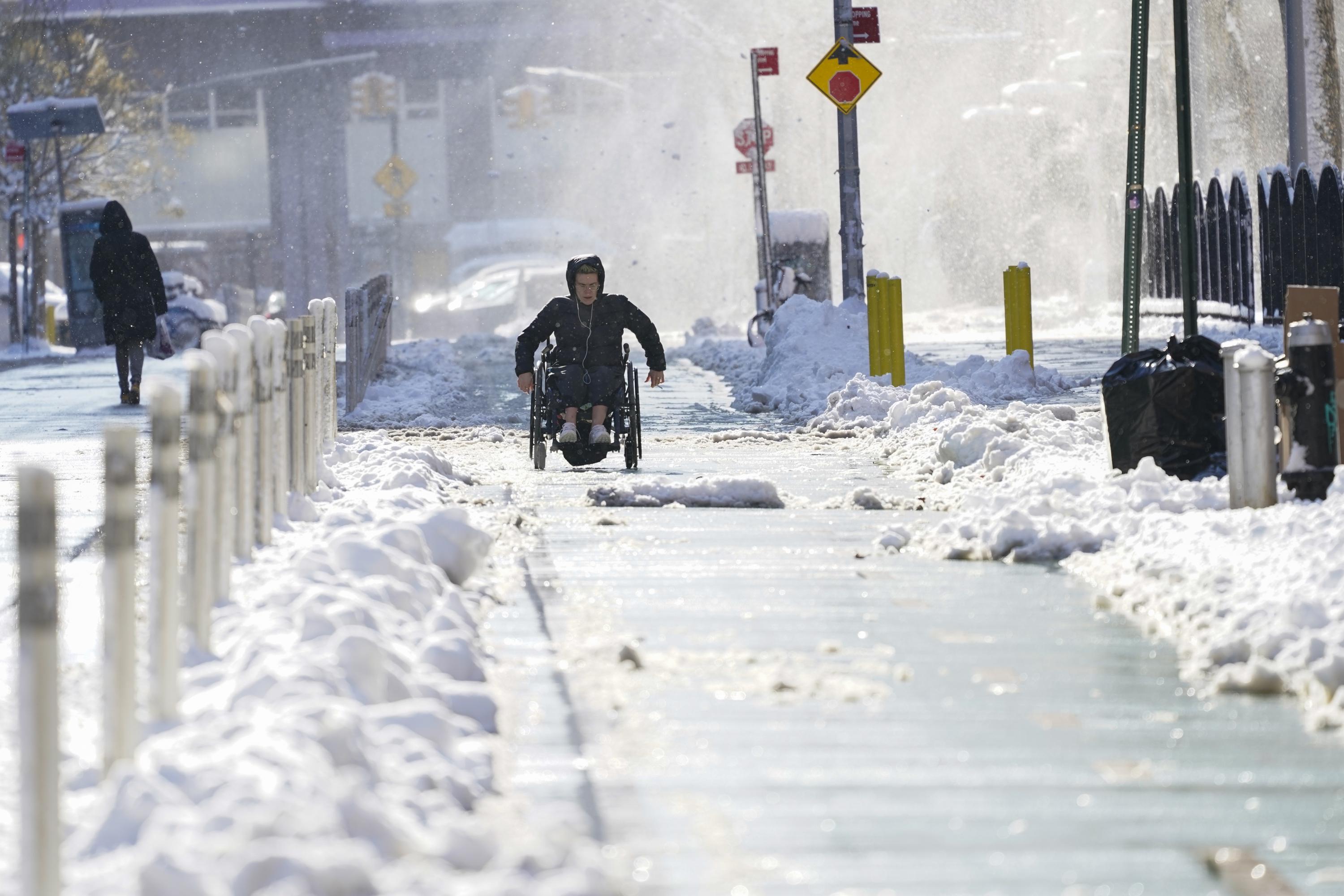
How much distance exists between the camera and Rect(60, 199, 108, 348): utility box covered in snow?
34.5 m

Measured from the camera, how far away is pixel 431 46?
5381 centimetres

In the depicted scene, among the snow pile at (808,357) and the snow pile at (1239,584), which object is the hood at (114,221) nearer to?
the snow pile at (808,357)

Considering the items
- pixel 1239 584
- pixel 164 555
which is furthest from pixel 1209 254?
pixel 164 555

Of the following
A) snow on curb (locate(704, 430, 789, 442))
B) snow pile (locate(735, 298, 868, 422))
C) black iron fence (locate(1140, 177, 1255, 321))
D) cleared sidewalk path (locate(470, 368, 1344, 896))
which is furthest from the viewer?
black iron fence (locate(1140, 177, 1255, 321))

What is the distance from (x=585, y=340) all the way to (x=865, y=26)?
954 cm

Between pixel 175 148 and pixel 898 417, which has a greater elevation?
pixel 175 148

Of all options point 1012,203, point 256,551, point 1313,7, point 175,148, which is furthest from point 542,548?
point 1012,203

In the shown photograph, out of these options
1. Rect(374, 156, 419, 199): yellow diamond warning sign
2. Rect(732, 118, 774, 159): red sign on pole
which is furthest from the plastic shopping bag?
Rect(374, 156, 419, 199): yellow diamond warning sign

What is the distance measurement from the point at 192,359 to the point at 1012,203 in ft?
196

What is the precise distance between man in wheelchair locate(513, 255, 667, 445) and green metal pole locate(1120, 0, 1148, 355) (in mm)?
4600

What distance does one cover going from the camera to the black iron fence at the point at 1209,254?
25094 mm

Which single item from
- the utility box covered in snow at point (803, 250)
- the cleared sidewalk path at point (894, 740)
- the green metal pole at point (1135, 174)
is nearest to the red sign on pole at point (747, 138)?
the utility box covered in snow at point (803, 250)

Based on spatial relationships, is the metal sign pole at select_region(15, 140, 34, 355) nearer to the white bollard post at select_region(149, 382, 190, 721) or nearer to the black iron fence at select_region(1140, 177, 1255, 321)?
the black iron fence at select_region(1140, 177, 1255, 321)

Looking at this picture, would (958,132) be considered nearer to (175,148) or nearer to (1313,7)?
(175,148)
